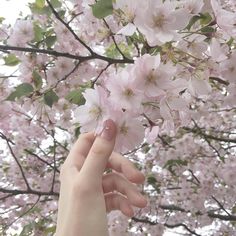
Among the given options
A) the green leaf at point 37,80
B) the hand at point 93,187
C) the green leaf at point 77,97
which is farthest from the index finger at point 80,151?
the green leaf at point 37,80

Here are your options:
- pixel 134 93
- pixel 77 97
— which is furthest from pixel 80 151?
pixel 77 97

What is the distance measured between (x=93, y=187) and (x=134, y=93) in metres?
0.35

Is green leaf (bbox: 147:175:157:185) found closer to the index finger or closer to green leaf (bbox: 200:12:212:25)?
green leaf (bbox: 200:12:212:25)

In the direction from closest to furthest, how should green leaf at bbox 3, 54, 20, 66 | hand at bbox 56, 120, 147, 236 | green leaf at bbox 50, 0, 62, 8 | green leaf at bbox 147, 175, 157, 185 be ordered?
hand at bbox 56, 120, 147, 236, green leaf at bbox 50, 0, 62, 8, green leaf at bbox 3, 54, 20, 66, green leaf at bbox 147, 175, 157, 185

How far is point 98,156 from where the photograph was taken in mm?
872

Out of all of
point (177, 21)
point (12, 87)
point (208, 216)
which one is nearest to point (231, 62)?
point (177, 21)

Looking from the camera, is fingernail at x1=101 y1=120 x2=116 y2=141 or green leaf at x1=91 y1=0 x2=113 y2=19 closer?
fingernail at x1=101 y1=120 x2=116 y2=141

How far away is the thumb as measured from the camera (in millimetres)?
854

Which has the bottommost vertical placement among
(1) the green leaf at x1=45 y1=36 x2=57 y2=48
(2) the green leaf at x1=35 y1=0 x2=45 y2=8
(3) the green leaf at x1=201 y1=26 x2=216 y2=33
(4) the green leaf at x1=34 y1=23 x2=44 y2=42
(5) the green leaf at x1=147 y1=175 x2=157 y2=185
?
(3) the green leaf at x1=201 y1=26 x2=216 y2=33

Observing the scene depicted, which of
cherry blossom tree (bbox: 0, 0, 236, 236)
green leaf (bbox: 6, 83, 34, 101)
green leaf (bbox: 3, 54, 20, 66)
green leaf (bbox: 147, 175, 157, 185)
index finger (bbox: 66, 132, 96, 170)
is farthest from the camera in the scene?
green leaf (bbox: 147, 175, 157, 185)

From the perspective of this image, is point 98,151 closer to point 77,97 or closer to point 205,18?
point 205,18

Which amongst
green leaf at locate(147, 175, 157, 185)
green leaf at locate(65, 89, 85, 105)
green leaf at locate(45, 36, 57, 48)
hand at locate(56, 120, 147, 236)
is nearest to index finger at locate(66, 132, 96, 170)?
hand at locate(56, 120, 147, 236)

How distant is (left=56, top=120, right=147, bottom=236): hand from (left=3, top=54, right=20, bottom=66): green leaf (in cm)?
140

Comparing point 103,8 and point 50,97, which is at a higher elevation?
point 50,97
